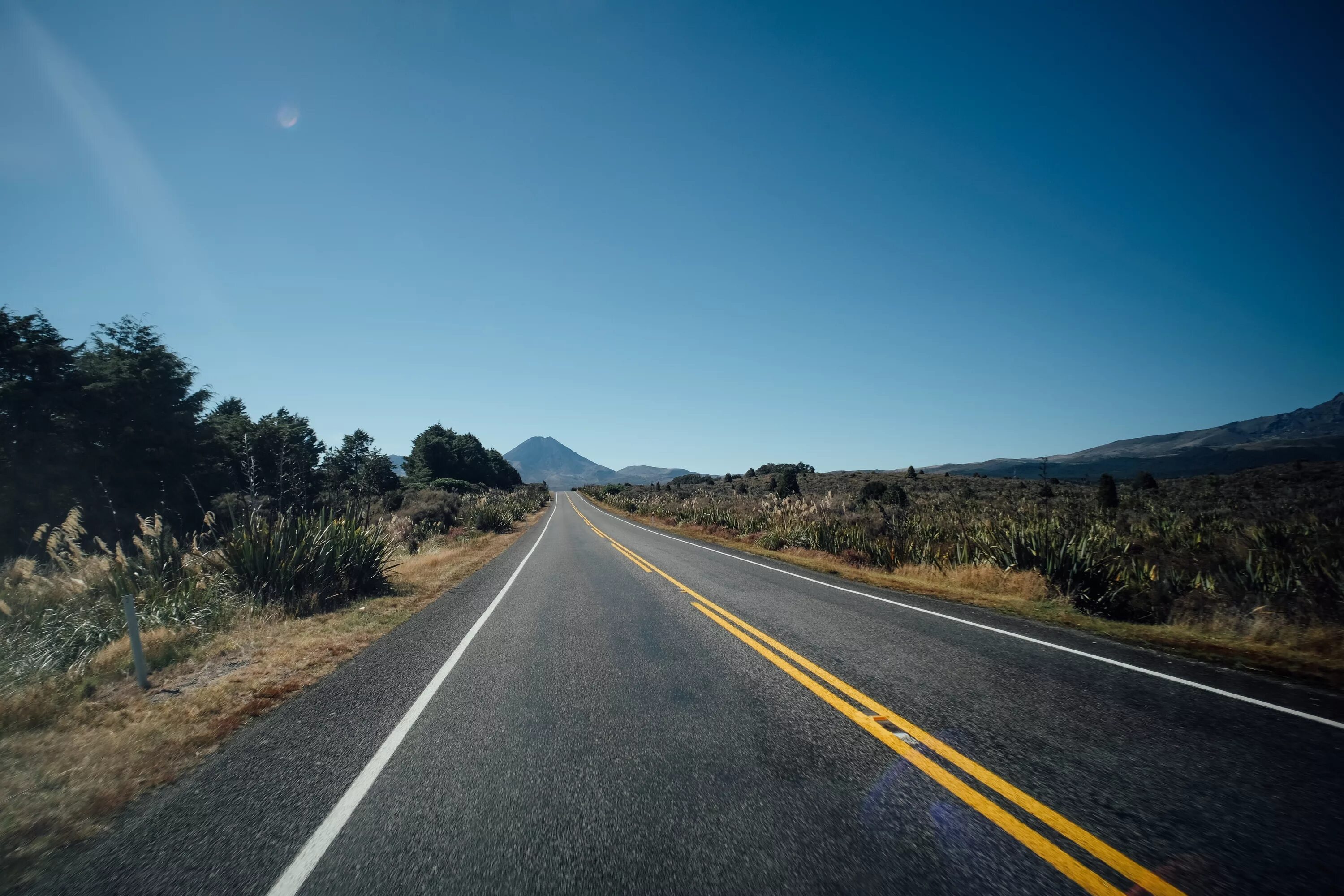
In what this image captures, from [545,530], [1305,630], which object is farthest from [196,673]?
[545,530]

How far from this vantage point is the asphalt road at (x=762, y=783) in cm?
255

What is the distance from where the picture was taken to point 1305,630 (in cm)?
661

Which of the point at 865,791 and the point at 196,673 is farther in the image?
the point at 196,673

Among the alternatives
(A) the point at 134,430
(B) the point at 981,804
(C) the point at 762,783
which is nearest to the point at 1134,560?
(B) the point at 981,804

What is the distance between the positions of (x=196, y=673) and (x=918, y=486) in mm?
51621

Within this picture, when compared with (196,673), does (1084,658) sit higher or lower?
higher

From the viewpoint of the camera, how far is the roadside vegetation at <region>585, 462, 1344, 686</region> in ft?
23.1

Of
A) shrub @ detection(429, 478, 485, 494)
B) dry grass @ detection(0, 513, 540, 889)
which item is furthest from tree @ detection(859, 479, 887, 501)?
shrub @ detection(429, 478, 485, 494)

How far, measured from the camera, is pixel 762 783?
132 inches

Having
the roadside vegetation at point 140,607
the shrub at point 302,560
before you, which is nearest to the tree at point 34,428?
the roadside vegetation at point 140,607

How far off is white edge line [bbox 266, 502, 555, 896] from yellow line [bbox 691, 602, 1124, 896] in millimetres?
3447

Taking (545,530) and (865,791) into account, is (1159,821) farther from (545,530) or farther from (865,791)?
(545,530)

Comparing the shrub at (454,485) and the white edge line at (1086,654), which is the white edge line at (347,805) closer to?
the white edge line at (1086,654)

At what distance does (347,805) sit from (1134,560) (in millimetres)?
13411
